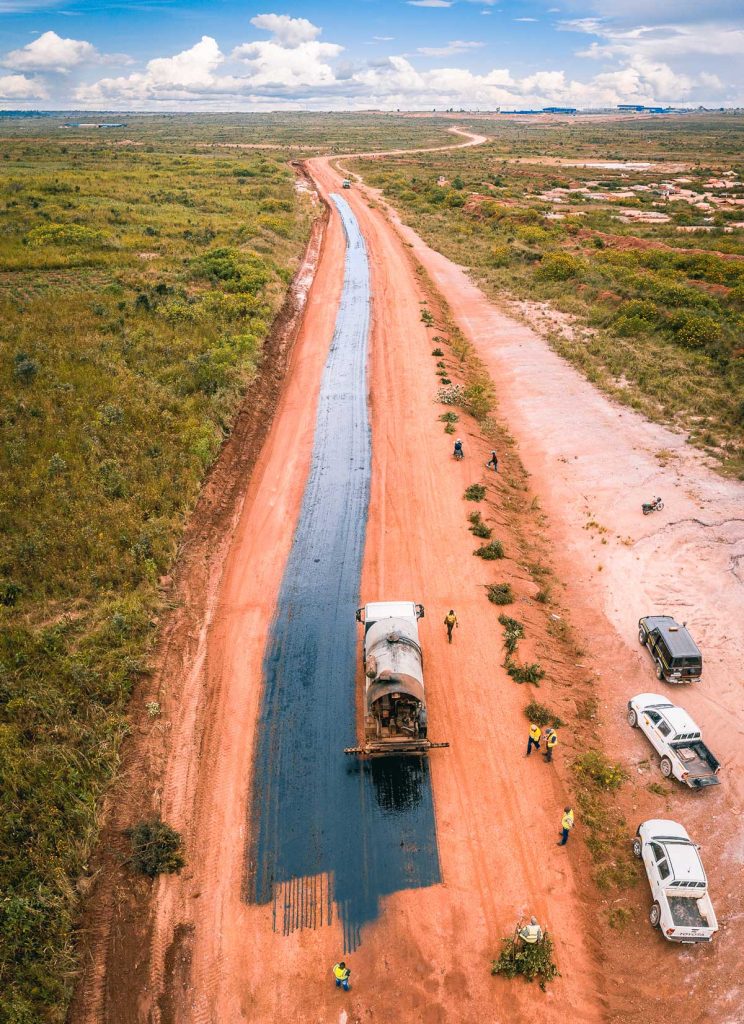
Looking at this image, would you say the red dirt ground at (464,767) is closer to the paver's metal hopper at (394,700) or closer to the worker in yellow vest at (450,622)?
the worker in yellow vest at (450,622)

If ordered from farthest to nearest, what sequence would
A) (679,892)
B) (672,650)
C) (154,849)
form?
(672,650)
(154,849)
(679,892)

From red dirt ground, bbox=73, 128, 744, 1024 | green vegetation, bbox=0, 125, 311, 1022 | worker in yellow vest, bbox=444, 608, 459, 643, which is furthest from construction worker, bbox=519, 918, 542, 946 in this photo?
green vegetation, bbox=0, 125, 311, 1022

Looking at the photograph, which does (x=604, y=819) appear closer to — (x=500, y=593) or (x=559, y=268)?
(x=500, y=593)

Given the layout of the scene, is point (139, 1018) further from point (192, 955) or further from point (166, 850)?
point (166, 850)

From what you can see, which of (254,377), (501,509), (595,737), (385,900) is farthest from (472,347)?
(385,900)

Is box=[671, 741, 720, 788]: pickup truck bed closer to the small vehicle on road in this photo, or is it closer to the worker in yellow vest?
the small vehicle on road

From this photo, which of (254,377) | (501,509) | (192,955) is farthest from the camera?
(254,377)

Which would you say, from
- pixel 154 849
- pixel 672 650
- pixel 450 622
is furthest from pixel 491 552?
pixel 154 849
